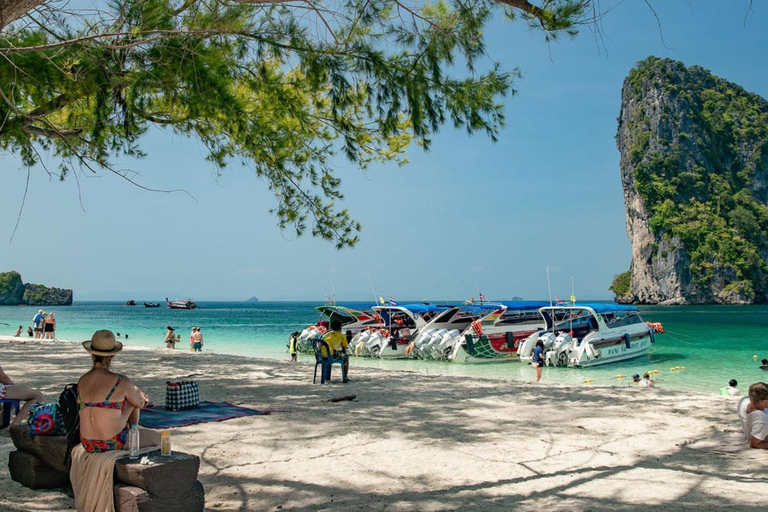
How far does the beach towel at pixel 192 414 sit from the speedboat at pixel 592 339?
13904 mm

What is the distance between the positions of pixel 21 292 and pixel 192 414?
168875mm

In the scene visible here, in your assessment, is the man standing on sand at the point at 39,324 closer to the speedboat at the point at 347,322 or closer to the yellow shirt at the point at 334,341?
the speedboat at the point at 347,322

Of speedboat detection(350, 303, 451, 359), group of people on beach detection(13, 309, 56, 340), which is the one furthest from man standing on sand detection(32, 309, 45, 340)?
speedboat detection(350, 303, 451, 359)

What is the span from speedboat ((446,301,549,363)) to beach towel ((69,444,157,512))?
18.0m

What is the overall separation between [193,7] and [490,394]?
23.3ft

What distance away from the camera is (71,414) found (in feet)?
13.9

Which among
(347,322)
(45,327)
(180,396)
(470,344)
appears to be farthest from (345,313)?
(180,396)

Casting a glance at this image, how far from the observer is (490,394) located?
982 cm

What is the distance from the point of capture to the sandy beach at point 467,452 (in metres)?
4.57

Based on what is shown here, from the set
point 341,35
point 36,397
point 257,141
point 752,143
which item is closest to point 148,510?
point 36,397

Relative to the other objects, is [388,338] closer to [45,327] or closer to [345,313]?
[345,313]

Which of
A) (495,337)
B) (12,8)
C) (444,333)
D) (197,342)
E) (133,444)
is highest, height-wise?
(12,8)

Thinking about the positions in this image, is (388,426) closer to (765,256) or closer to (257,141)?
(257,141)

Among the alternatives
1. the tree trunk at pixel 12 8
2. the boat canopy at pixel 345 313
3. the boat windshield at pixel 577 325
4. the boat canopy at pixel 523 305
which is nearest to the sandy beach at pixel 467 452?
the tree trunk at pixel 12 8
